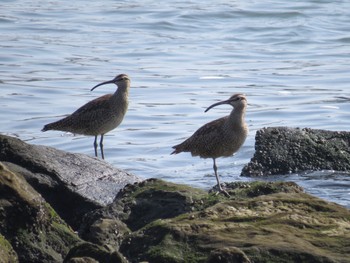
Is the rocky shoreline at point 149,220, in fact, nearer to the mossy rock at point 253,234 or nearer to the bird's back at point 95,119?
the mossy rock at point 253,234

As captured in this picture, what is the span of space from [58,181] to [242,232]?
8.73 feet

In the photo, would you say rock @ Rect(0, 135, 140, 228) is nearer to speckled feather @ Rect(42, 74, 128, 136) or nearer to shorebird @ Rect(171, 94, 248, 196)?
shorebird @ Rect(171, 94, 248, 196)

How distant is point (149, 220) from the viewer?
8664mm

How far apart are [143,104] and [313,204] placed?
35.7ft

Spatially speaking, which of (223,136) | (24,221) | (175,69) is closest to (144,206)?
(24,221)

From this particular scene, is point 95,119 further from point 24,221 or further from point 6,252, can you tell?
point 6,252

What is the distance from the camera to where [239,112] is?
11000mm

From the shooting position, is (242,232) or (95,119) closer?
(242,232)

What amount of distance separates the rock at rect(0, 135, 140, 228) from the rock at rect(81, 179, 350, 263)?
91 cm

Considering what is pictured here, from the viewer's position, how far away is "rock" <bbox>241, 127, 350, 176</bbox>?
12609 mm

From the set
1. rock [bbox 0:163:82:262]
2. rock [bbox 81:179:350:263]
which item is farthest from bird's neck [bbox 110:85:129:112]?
rock [bbox 0:163:82:262]

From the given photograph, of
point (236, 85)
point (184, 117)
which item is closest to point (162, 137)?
point (184, 117)

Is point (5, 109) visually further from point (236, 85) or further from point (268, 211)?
point (268, 211)

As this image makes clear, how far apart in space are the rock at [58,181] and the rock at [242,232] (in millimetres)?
914
